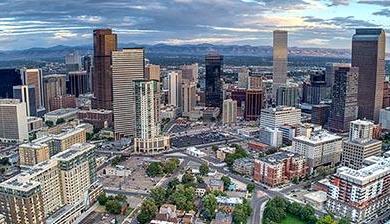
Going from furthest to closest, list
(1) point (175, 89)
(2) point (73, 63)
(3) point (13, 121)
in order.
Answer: (2) point (73, 63) → (1) point (175, 89) → (3) point (13, 121)

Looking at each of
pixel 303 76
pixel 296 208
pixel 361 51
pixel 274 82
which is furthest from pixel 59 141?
pixel 303 76

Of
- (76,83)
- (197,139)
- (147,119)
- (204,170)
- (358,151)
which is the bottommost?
(204,170)

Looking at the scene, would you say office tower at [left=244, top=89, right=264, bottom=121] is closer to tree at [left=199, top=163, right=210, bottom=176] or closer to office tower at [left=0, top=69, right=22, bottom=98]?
tree at [left=199, top=163, right=210, bottom=176]

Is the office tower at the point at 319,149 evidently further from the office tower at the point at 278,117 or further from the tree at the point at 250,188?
the office tower at the point at 278,117

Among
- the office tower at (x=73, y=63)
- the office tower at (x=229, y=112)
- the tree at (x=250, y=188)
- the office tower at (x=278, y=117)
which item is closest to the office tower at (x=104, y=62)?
the office tower at (x=229, y=112)

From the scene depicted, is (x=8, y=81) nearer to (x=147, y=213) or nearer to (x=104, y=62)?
(x=104, y=62)

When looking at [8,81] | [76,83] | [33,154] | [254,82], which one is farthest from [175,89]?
[33,154]
